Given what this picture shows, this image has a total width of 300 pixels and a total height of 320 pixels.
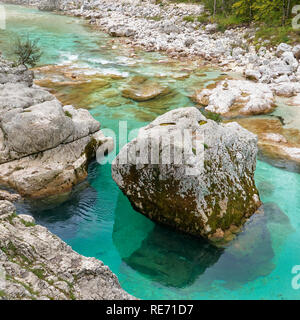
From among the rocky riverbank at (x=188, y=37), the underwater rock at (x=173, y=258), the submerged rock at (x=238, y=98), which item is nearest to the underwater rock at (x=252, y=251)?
the underwater rock at (x=173, y=258)

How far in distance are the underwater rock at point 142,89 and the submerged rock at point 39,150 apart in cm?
956

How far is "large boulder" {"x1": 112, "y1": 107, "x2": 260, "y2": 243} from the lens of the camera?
31.3 feet

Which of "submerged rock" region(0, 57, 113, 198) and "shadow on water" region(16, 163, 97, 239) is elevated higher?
"submerged rock" region(0, 57, 113, 198)

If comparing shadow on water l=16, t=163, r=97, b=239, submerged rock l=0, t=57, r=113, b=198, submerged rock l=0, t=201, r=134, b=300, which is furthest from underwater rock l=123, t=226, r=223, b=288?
submerged rock l=0, t=57, r=113, b=198

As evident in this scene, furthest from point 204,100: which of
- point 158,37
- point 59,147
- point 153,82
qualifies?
point 158,37

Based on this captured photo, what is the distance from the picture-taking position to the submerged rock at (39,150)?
12172 millimetres

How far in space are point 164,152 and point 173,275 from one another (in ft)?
12.3

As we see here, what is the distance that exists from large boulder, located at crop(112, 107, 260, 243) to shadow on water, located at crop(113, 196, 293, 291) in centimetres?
42

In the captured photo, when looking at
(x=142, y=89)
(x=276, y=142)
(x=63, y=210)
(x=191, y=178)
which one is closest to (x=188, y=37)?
(x=142, y=89)

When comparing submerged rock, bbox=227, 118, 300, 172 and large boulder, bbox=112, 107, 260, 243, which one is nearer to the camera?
large boulder, bbox=112, 107, 260, 243

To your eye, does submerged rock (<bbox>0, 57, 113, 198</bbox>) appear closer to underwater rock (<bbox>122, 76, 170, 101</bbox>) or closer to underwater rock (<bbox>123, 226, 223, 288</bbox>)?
underwater rock (<bbox>123, 226, 223, 288</bbox>)

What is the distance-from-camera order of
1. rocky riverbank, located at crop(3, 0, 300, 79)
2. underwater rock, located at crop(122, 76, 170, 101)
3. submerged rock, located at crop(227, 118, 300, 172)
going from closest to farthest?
submerged rock, located at crop(227, 118, 300, 172), underwater rock, located at crop(122, 76, 170, 101), rocky riverbank, located at crop(3, 0, 300, 79)

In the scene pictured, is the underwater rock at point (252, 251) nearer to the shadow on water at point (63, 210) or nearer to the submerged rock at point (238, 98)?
the shadow on water at point (63, 210)
